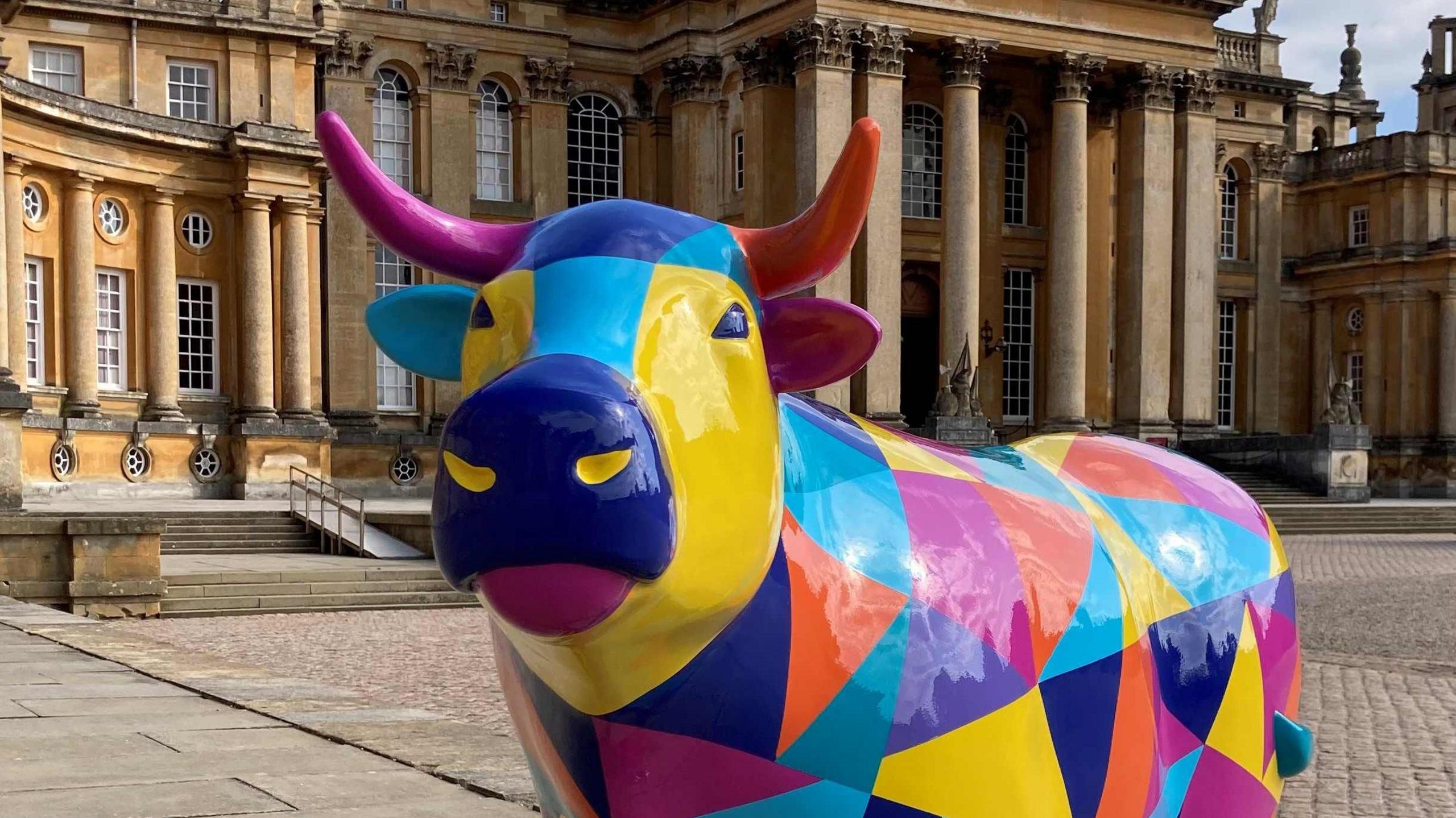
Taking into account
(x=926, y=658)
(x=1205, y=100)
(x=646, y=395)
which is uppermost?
(x=1205, y=100)

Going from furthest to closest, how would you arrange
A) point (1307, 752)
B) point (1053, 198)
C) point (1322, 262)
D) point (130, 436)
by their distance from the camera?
point (1322, 262) → point (1053, 198) → point (130, 436) → point (1307, 752)

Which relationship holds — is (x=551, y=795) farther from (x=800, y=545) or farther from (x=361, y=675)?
(x=361, y=675)

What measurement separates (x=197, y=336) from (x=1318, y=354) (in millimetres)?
39143

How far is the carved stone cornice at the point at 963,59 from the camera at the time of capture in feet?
134

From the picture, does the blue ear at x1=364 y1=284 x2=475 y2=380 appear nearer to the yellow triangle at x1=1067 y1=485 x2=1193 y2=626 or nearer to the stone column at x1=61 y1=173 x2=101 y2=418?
the yellow triangle at x1=1067 y1=485 x2=1193 y2=626

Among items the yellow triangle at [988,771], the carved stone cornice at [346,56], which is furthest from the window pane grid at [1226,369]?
the yellow triangle at [988,771]

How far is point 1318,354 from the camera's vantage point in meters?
57.6

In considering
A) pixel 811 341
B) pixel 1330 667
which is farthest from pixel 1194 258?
pixel 811 341

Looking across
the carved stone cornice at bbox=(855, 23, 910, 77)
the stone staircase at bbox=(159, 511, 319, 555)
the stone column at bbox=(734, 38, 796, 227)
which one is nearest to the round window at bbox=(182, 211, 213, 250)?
the stone staircase at bbox=(159, 511, 319, 555)

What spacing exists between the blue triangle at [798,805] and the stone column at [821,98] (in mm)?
35646

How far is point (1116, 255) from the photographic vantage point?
4544cm

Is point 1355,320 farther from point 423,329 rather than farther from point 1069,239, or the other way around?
point 423,329

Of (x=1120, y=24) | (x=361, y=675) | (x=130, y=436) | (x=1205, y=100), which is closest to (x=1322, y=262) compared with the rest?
(x=1205, y=100)

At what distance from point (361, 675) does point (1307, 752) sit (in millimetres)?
9756
